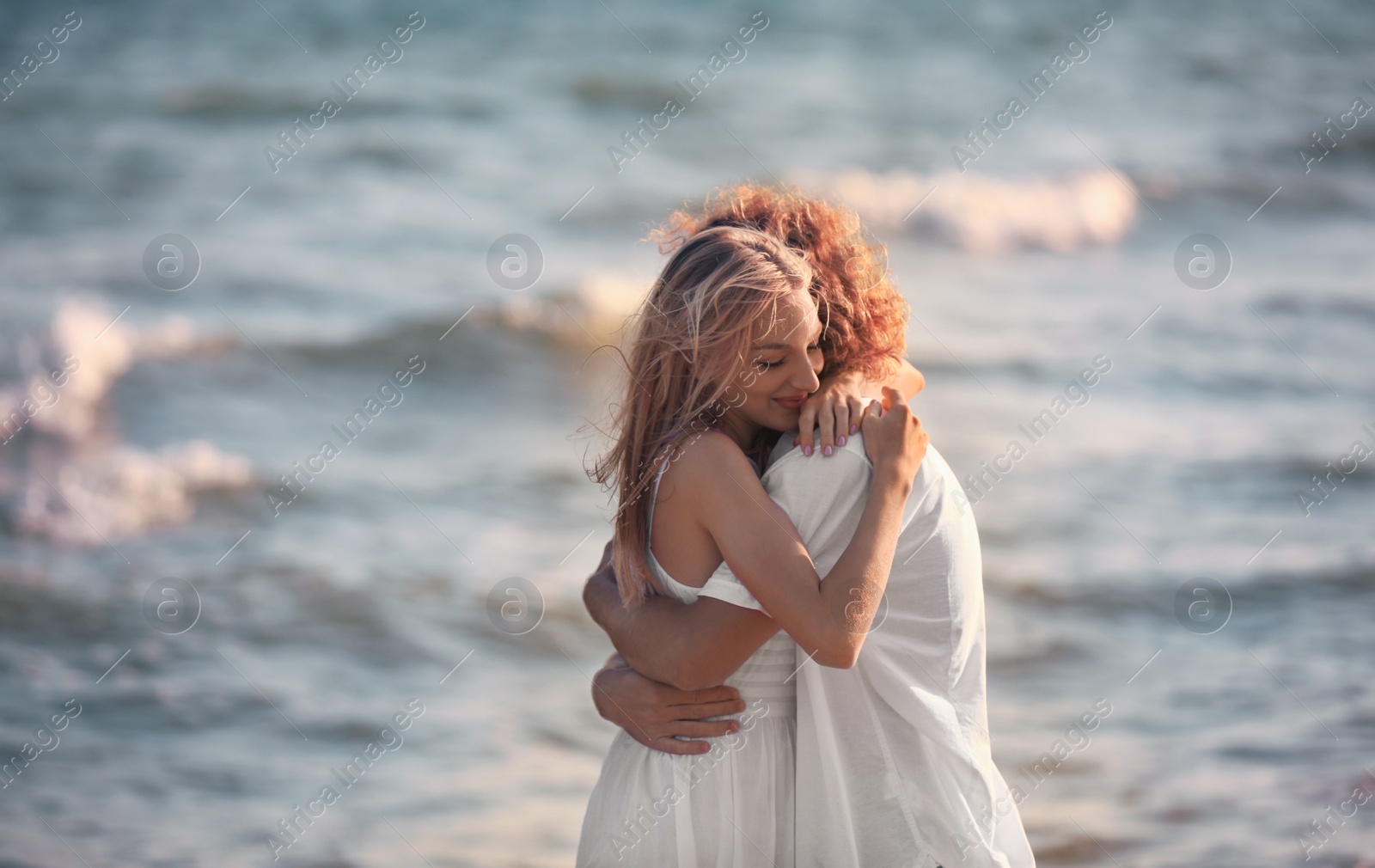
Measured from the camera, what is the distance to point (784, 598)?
78.6 inches

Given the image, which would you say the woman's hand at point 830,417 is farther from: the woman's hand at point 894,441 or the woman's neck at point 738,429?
the woman's neck at point 738,429

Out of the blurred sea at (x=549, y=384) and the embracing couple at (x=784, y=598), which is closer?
the embracing couple at (x=784, y=598)

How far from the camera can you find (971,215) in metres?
11.2

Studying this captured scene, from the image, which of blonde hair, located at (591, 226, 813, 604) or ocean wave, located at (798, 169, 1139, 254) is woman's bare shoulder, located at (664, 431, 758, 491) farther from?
ocean wave, located at (798, 169, 1139, 254)

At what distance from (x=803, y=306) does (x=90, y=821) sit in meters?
3.10

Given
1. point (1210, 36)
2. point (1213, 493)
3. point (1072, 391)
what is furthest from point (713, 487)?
point (1210, 36)

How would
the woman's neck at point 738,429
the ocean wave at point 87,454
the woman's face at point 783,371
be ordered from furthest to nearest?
the ocean wave at point 87,454 < the woman's neck at point 738,429 < the woman's face at point 783,371

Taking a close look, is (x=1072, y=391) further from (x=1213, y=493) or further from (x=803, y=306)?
(x=803, y=306)

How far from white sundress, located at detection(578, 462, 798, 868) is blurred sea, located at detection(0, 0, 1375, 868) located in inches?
70.4

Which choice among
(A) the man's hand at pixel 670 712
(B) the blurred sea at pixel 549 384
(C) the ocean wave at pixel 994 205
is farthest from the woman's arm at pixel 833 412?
(C) the ocean wave at pixel 994 205

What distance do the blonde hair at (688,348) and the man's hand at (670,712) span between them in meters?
0.18

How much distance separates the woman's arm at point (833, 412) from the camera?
211 cm

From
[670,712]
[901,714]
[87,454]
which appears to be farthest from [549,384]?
[901,714]

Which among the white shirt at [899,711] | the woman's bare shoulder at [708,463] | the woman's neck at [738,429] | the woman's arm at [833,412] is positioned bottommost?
the white shirt at [899,711]
